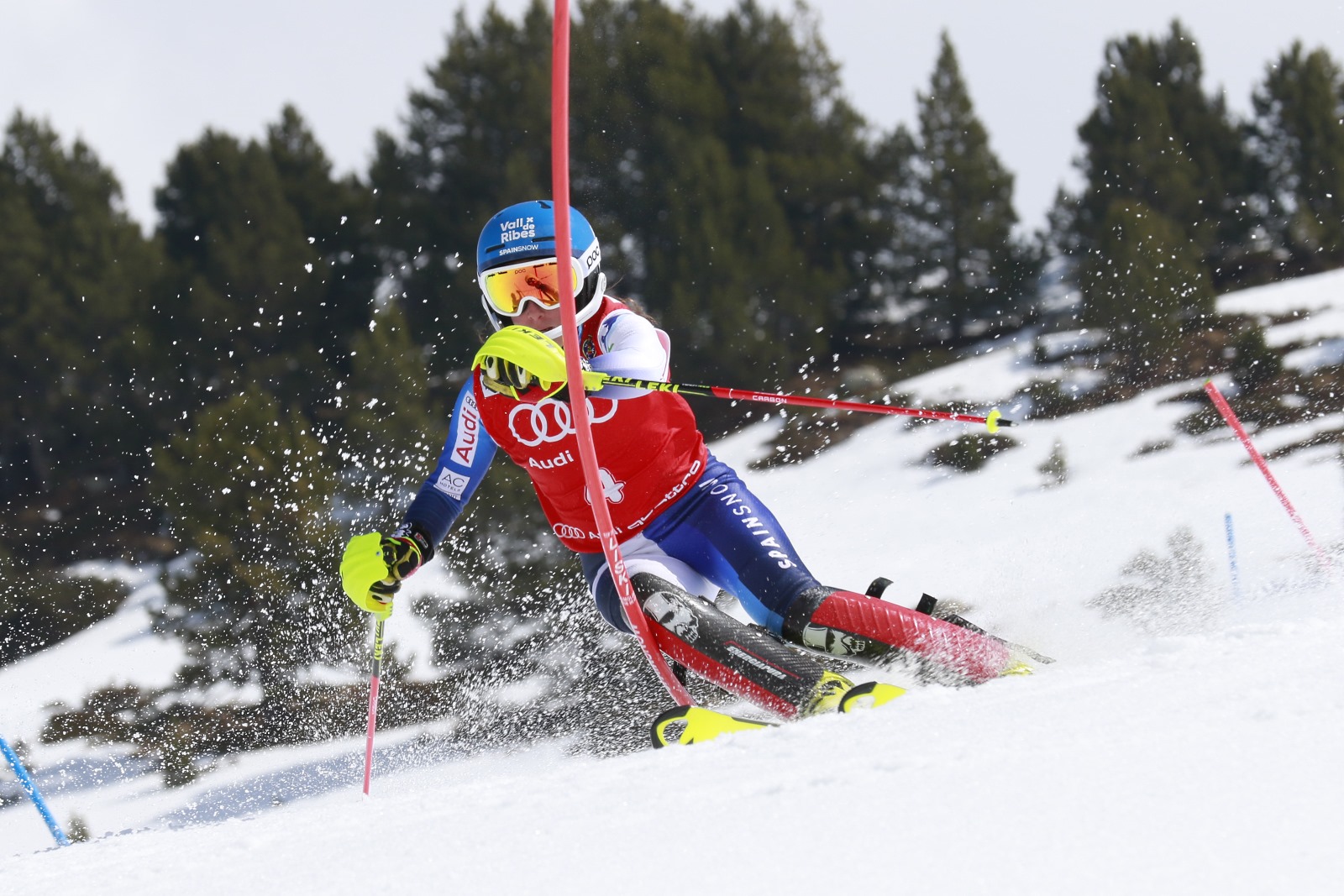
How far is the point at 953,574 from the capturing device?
12.4m

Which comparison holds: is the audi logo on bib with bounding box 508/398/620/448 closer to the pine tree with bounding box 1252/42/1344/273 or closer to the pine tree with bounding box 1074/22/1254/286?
the pine tree with bounding box 1074/22/1254/286

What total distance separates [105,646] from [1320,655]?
20768 millimetres

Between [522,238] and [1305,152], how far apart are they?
25662mm

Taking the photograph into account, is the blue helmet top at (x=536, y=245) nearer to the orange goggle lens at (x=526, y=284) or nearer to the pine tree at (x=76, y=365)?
the orange goggle lens at (x=526, y=284)

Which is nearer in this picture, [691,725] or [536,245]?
[691,725]

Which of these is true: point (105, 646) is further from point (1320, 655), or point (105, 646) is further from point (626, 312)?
point (1320, 655)

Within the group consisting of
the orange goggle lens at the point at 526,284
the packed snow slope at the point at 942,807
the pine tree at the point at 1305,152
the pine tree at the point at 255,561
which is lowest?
the packed snow slope at the point at 942,807

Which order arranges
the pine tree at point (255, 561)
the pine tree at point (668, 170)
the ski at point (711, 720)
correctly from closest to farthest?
the ski at point (711, 720), the pine tree at point (255, 561), the pine tree at point (668, 170)

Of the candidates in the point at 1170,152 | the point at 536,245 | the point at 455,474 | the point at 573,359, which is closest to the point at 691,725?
the point at 573,359

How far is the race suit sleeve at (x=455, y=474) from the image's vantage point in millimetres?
3842

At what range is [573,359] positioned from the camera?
122 inches

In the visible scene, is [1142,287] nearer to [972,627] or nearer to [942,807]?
[972,627]

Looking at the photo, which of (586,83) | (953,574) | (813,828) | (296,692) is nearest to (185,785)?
(296,692)

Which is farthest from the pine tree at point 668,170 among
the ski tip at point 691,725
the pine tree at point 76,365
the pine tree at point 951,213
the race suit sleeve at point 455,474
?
the ski tip at point 691,725
